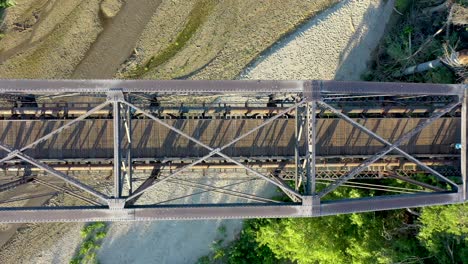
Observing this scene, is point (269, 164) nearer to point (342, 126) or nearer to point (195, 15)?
point (342, 126)

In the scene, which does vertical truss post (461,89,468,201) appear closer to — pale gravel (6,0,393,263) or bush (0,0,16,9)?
pale gravel (6,0,393,263)

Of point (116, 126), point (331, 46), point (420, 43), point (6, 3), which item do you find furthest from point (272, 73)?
point (6, 3)

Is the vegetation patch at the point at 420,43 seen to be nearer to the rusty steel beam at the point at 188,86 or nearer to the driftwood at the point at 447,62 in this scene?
the driftwood at the point at 447,62

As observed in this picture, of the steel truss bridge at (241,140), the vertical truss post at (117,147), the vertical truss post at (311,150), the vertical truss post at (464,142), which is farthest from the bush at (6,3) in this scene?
the vertical truss post at (464,142)

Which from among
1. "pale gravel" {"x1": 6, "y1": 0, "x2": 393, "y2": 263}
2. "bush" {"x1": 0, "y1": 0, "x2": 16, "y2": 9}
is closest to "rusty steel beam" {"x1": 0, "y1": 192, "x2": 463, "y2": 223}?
"pale gravel" {"x1": 6, "y1": 0, "x2": 393, "y2": 263}

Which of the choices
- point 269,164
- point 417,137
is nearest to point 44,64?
point 269,164
